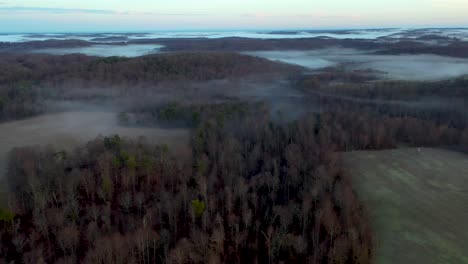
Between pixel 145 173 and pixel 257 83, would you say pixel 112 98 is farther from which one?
pixel 145 173

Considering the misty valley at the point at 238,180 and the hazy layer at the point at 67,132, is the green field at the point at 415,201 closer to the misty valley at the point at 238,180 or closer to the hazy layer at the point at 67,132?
the misty valley at the point at 238,180

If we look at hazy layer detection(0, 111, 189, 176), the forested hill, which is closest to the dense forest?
hazy layer detection(0, 111, 189, 176)

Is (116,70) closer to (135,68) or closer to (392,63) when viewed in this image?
(135,68)

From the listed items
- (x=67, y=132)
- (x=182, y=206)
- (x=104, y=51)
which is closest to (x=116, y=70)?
(x=67, y=132)

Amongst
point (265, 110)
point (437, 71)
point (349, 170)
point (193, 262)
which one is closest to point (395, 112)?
point (265, 110)

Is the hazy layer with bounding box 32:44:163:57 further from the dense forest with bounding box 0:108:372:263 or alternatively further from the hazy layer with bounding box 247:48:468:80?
the dense forest with bounding box 0:108:372:263

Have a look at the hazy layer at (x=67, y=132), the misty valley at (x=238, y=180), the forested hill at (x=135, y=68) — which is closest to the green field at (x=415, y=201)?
the misty valley at (x=238, y=180)
